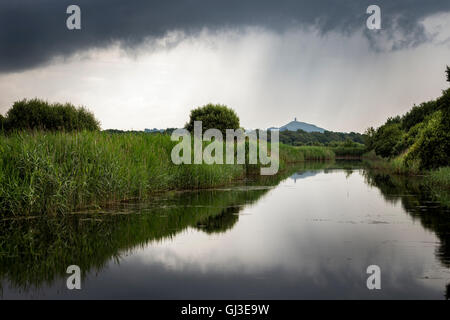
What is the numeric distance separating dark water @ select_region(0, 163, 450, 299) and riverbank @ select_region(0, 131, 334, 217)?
0.54 m

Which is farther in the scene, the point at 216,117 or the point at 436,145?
the point at 216,117

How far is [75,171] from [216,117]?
68.0ft

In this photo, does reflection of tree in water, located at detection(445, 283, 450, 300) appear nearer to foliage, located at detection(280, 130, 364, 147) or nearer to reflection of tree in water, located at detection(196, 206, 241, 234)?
reflection of tree in water, located at detection(196, 206, 241, 234)

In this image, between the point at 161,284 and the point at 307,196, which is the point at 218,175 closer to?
the point at 307,196

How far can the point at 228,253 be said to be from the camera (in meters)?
6.23

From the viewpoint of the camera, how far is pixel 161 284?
15.9 feet

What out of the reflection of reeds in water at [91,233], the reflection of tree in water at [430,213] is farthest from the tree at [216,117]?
the reflection of reeds in water at [91,233]

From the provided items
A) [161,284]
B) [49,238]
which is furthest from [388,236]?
[49,238]

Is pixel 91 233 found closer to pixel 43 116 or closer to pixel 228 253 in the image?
pixel 228 253

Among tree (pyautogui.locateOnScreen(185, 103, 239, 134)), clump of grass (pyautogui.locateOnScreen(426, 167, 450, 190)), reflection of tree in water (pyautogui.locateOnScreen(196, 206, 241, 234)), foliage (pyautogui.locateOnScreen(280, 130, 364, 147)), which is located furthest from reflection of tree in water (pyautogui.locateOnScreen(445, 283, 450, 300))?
foliage (pyautogui.locateOnScreen(280, 130, 364, 147))

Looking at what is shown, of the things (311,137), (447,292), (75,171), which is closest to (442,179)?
(447,292)

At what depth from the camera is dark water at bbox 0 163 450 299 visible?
4660mm

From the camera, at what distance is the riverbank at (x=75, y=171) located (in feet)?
27.8
